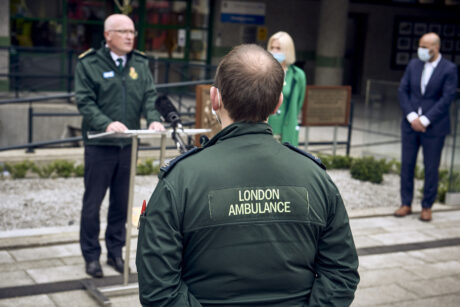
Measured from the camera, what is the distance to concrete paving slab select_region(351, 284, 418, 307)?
4.79 m

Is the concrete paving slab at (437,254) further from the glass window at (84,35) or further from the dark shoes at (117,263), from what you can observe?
the glass window at (84,35)

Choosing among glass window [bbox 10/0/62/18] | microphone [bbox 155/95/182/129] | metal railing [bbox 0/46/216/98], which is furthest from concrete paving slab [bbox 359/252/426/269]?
glass window [bbox 10/0/62/18]

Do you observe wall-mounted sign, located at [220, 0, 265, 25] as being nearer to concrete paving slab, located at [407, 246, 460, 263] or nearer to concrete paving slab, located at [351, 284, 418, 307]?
concrete paving slab, located at [407, 246, 460, 263]

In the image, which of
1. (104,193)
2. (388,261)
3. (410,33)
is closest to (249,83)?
(104,193)

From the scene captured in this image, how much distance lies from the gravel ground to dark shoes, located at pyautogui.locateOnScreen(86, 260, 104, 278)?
4.73ft

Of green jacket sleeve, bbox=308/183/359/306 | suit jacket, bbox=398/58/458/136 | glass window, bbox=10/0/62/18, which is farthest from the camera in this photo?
glass window, bbox=10/0/62/18

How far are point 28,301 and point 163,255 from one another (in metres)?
2.90

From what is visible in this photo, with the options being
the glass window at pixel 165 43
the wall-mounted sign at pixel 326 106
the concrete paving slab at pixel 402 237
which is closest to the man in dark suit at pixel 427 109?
the concrete paving slab at pixel 402 237

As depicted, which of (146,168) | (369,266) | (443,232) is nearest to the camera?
(369,266)

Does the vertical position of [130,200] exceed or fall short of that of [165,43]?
it falls short

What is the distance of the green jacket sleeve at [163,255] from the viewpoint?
1936 millimetres

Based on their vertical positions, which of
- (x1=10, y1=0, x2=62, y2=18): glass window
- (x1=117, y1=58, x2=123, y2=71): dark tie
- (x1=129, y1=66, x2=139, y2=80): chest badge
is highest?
(x1=10, y1=0, x2=62, y2=18): glass window

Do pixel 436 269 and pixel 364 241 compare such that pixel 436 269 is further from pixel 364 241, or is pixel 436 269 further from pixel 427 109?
pixel 427 109

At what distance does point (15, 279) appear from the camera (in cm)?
484
